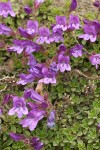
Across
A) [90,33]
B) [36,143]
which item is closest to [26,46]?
[90,33]

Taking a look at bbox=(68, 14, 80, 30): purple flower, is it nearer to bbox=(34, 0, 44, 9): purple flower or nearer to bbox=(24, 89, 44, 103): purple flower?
bbox=(34, 0, 44, 9): purple flower

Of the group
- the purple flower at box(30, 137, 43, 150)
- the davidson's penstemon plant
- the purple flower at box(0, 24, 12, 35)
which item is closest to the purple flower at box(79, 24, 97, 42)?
the davidson's penstemon plant

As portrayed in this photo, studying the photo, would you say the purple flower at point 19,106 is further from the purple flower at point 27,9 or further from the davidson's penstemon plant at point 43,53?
the purple flower at point 27,9

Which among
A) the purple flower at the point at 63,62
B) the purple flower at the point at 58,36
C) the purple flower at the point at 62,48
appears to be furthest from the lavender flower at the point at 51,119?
the purple flower at the point at 58,36

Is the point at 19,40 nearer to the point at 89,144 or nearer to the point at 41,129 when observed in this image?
the point at 41,129

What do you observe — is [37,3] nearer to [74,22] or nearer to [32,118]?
[74,22]
